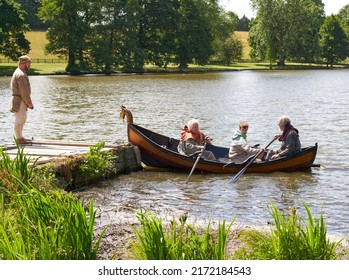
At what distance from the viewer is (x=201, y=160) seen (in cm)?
1408

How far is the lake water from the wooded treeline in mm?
15134

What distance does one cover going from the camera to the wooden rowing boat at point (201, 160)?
1412 centimetres

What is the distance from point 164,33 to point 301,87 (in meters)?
33.7

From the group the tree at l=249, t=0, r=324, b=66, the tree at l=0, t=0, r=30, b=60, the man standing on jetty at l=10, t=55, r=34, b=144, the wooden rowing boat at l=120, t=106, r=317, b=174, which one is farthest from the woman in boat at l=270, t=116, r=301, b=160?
the tree at l=249, t=0, r=324, b=66

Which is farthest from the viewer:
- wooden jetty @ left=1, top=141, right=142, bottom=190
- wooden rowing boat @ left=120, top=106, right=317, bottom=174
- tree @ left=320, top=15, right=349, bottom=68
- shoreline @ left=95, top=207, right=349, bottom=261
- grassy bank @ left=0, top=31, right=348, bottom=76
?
tree @ left=320, top=15, right=349, bottom=68

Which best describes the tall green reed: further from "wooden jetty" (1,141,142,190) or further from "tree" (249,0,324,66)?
"tree" (249,0,324,66)

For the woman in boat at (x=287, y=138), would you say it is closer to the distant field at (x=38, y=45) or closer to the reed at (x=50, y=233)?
the reed at (x=50, y=233)

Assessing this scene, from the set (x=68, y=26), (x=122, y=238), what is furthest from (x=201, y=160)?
(x=68, y=26)

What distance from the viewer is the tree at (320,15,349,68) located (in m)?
99.9

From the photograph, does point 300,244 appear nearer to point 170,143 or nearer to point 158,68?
point 170,143

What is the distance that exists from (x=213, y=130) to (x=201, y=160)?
34.2 ft

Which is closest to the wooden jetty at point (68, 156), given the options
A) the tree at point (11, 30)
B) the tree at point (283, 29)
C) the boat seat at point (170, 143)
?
the boat seat at point (170, 143)

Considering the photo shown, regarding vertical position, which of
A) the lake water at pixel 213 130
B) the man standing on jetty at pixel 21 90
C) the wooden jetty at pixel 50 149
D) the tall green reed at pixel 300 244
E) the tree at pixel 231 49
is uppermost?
the tree at pixel 231 49
